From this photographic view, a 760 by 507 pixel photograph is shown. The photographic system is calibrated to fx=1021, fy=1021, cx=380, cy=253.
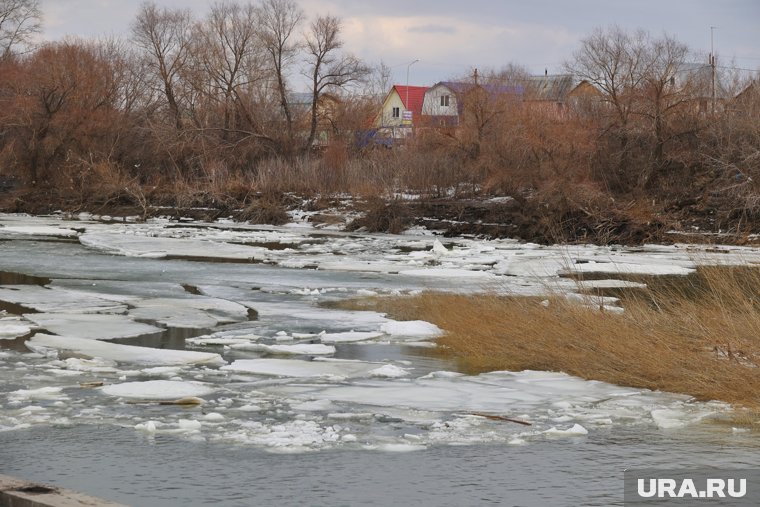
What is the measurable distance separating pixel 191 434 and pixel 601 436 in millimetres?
3064

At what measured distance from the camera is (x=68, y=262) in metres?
22.3

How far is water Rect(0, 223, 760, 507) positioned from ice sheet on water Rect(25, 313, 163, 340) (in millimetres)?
1317

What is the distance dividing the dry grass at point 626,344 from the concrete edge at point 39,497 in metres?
5.28

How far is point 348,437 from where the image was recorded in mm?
7523

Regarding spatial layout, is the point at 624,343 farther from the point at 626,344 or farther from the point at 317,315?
the point at 317,315

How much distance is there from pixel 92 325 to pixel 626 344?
6.75 m

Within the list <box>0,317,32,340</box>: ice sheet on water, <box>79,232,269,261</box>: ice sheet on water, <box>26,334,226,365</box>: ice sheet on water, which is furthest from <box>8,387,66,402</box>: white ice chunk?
<box>79,232,269,261</box>: ice sheet on water

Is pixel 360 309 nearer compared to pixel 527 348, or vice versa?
pixel 527 348

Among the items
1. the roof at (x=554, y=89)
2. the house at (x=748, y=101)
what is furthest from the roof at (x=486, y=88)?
the house at (x=748, y=101)

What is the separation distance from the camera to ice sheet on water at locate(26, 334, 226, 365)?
10.6m

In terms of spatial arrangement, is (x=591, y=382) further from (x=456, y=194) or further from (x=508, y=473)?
(x=456, y=194)

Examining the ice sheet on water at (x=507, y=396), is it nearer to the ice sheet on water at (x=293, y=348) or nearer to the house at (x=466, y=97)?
the ice sheet on water at (x=293, y=348)

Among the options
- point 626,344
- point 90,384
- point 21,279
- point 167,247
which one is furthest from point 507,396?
point 167,247

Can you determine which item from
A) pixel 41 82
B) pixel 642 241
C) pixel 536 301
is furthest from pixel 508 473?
pixel 41 82
